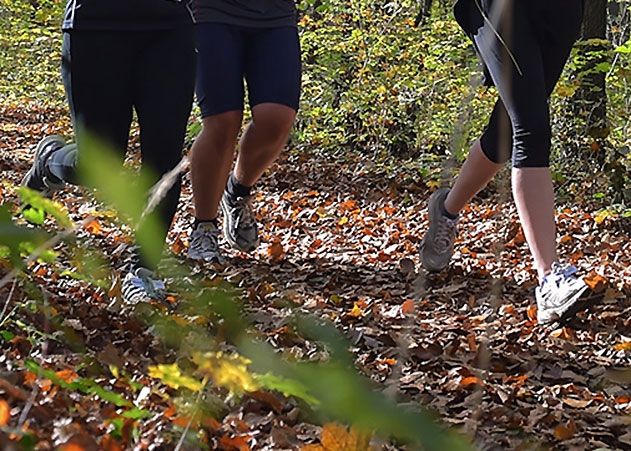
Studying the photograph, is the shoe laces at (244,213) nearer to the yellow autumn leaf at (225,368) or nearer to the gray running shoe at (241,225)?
the gray running shoe at (241,225)

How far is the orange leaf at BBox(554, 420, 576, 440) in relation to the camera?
7.14 feet

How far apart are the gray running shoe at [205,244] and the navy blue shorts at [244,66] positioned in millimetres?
621

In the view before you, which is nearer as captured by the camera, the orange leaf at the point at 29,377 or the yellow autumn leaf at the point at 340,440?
the yellow autumn leaf at the point at 340,440

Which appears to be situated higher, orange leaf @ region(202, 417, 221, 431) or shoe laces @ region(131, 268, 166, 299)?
orange leaf @ region(202, 417, 221, 431)

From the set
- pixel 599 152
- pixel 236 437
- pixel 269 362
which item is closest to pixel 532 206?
pixel 236 437

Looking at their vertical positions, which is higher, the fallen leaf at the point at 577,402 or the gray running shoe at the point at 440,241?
the fallen leaf at the point at 577,402

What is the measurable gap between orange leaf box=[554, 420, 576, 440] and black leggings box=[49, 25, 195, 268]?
1673 mm

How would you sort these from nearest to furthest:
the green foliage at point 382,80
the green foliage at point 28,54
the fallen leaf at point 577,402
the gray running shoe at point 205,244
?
the fallen leaf at point 577,402 < the gray running shoe at point 205,244 < the green foliage at point 382,80 < the green foliage at point 28,54

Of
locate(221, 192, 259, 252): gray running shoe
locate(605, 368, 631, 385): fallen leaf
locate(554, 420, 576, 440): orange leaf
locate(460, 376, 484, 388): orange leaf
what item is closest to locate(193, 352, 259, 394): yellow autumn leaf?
locate(554, 420, 576, 440): orange leaf

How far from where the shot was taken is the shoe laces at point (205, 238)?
434 centimetres

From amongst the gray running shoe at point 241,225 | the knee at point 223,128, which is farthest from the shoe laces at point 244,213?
the knee at point 223,128

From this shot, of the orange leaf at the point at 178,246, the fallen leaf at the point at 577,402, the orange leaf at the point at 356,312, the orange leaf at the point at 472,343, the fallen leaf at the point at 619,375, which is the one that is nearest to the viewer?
the fallen leaf at the point at 577,402

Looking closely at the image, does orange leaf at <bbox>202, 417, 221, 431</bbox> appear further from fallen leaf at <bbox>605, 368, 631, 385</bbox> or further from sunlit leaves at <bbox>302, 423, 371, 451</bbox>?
fallen leaf at <bbox>605, 368, 631, 385</bbox>

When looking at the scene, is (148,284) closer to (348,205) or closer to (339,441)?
(339,441)
